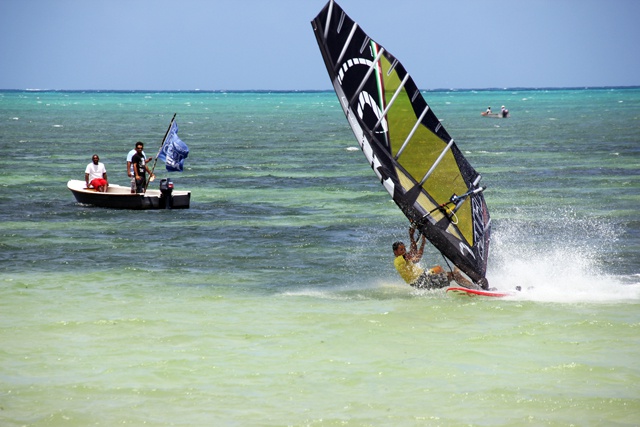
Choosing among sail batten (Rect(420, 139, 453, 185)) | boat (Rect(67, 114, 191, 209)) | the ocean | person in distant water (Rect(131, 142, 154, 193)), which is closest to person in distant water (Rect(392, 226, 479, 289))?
the ocean

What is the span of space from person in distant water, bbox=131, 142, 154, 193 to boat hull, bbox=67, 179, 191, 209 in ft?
0.86

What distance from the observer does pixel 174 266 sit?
19.5 metres

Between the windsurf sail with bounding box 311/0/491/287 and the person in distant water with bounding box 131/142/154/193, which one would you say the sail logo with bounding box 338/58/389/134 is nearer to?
the windsurf sail with bounding box 311/0/491/287

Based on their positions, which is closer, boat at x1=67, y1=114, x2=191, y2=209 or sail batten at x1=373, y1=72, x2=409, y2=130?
sail batten at x1=373, y1=72, x2=409, y2=130

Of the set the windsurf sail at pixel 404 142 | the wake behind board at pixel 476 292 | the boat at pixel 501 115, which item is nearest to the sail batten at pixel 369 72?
the windsurf sail at pixel 404 142

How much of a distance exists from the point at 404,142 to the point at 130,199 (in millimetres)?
13065

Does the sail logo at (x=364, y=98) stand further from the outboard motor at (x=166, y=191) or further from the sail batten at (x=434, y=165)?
the outboard motor at (x=166, y=191)

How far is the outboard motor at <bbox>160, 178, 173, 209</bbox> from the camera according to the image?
2661cm

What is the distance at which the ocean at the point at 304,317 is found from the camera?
11195mm

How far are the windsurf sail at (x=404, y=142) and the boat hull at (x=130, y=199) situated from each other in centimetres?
1274

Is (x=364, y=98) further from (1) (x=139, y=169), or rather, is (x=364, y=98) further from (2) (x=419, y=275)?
(1) (x=139, y=169)

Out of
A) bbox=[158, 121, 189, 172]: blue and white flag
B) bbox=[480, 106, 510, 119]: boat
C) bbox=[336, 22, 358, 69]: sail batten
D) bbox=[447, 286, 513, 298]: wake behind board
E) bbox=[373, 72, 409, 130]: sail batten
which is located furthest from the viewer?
bbox=[480, 106, 510, 119]: boat

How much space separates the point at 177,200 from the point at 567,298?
13662mm

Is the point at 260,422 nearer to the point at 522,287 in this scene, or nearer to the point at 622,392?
the point at 622,392
